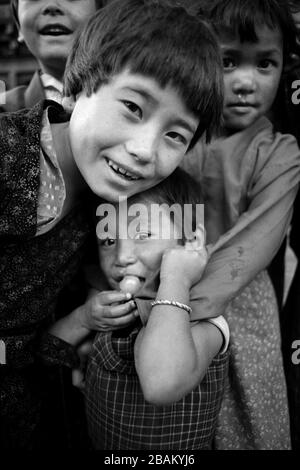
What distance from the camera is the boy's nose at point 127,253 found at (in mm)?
1028

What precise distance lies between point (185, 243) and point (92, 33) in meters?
0.45

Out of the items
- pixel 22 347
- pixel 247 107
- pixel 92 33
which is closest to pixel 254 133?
→ pixel 247 107

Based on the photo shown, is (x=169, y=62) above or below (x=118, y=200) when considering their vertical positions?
above

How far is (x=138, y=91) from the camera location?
2.90 feet

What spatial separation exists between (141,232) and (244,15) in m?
0.51

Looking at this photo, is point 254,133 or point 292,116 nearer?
point 254,133

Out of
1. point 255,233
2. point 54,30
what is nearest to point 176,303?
point 255,233

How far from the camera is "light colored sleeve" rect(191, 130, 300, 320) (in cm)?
97

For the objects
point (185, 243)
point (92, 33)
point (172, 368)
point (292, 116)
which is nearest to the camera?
point (172, 368)

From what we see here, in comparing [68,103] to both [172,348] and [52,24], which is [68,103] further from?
[172,348]

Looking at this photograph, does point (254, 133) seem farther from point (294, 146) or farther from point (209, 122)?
point (209, 122)

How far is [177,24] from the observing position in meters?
0.93

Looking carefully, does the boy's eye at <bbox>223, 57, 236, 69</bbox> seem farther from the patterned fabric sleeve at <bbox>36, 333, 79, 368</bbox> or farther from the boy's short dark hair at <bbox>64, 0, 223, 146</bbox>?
the patterned fabric sleeve at <bbox>36, 333, 79, 368</bbox>

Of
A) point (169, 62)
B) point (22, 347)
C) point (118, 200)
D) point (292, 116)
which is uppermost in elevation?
point (169, 62)
